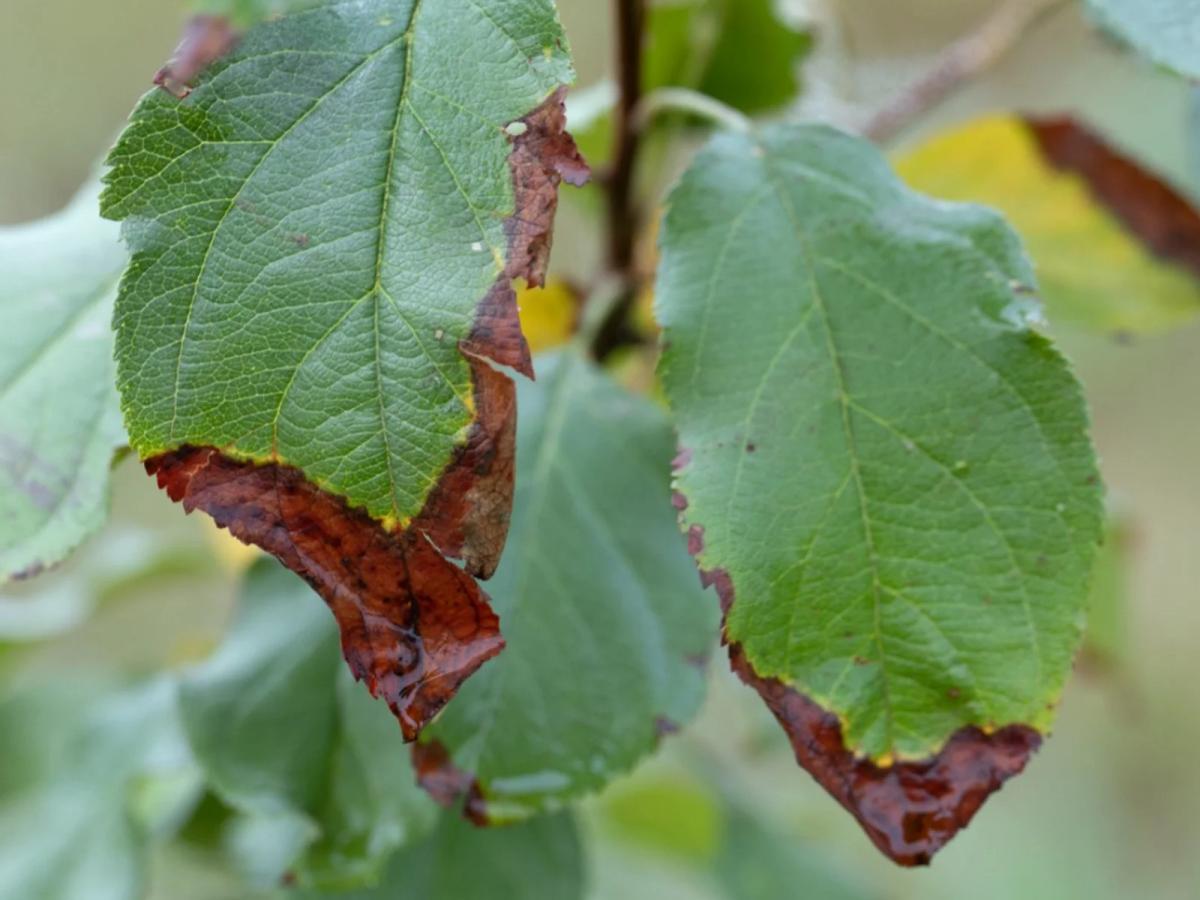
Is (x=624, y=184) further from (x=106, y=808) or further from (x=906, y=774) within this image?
(x=106, y=808)

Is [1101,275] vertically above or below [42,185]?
above

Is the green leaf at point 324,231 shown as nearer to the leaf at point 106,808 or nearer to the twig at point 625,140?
the twig at point 625,140

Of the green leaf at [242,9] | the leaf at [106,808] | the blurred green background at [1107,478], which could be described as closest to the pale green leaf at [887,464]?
the green leaf at [242,9]

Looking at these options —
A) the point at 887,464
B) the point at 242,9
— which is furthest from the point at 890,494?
the point at 242,9

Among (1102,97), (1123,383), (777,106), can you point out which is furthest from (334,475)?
(1123,383)

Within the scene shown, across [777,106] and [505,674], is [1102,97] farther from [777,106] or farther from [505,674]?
[505,674]

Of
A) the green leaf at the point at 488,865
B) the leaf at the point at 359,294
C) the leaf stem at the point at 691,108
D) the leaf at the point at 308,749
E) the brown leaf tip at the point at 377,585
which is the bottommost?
the green leaf at the point at 488,865

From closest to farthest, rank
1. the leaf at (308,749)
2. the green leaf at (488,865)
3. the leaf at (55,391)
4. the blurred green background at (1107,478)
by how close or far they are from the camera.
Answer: the leaf at (55,391), the leaf at (308,749), the green leaf at (488,865), the blurred green background at (1107,478)
